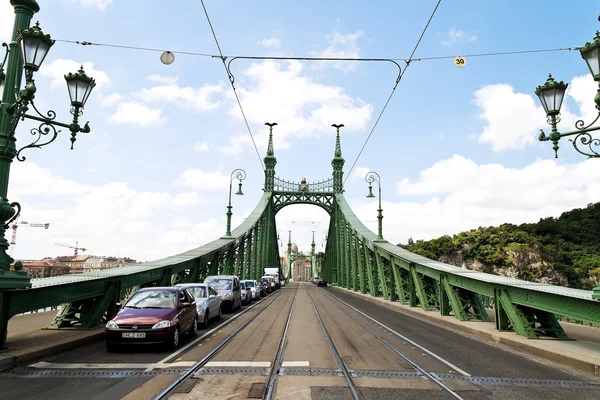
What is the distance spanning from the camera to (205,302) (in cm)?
1359

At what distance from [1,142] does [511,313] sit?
12.3 m

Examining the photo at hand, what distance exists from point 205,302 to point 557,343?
9.81 meters

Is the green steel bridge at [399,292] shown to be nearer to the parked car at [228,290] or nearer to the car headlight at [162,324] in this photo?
the parked car at [228,290]

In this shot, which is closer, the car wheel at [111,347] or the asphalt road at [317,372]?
the asphalt road at [317,372]

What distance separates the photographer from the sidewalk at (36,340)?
23.9 feet

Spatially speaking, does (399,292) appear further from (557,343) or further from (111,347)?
(111,347)

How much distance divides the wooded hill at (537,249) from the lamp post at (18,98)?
2666 inches

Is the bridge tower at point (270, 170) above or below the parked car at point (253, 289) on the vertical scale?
above

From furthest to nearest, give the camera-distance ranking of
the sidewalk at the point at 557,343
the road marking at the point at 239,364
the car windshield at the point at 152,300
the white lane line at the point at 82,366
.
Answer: the car windshield at the point at 152,300
the sidewalk at the point at 557,343
the road marking at the point at 239,364
the white lane line at the point at 82,366

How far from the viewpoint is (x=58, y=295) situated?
9328 mm

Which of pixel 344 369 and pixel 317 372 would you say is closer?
pixel 317 372

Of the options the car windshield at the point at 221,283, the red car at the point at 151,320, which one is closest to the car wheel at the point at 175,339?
the red car at the point at 151,320

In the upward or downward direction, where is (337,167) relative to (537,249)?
upward

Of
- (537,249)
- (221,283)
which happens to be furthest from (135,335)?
(537,249)
